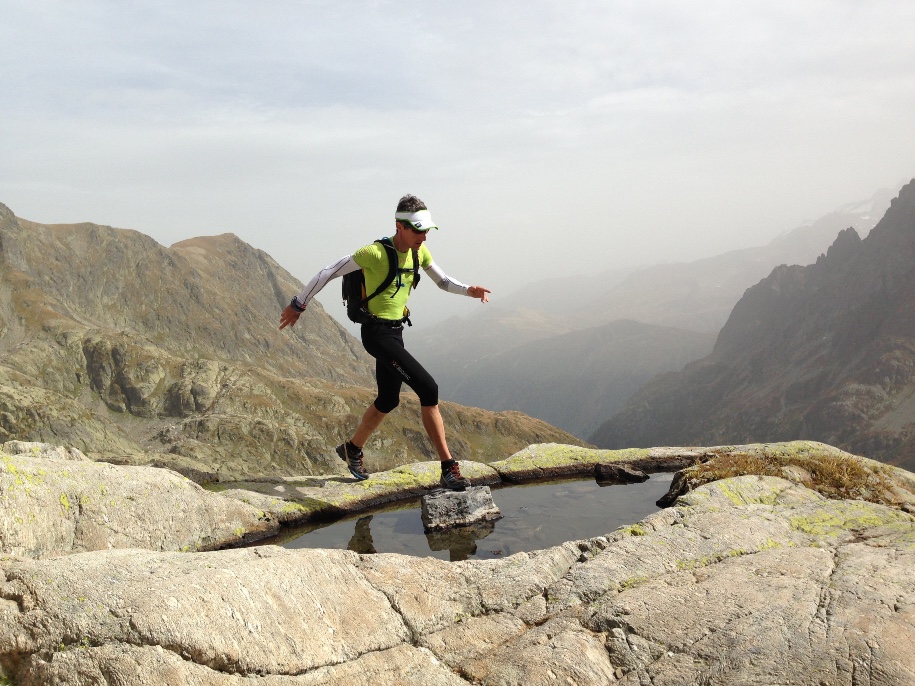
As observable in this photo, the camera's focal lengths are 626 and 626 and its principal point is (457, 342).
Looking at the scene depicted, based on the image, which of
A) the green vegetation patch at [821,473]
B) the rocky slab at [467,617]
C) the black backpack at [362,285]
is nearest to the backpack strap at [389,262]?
the black backpack at [362,285]

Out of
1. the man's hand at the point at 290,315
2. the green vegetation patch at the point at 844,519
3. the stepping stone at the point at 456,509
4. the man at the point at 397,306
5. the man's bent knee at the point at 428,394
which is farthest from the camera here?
the man's hand at the point at 290,315

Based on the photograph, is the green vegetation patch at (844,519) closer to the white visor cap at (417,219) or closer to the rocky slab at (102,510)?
the white visor cap at (417,219)

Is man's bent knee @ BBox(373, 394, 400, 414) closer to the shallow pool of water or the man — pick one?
the man

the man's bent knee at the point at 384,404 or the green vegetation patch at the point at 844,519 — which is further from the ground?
the man's bent knee at the point at 384,404

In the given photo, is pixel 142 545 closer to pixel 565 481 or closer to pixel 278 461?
pixel 565 481

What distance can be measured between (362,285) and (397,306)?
26.7 inches

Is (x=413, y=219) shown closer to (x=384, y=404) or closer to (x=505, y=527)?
(x=384, y=404)

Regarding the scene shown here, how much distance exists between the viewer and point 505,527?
31.4 ft

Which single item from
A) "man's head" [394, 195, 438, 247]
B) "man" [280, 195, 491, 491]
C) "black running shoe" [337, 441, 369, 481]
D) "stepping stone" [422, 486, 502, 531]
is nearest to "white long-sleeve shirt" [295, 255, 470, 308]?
"man" [280, 195, 491, 491]

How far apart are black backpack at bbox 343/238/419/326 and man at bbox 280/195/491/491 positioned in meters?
0.06

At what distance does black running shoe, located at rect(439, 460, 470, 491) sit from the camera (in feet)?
33.6

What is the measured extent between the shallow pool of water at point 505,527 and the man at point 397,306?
1070 mm

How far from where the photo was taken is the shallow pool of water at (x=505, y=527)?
873 centimetres

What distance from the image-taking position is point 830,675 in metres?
4.61
